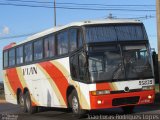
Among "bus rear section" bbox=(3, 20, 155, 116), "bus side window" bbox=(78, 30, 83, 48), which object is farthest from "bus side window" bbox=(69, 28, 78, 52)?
"bus side window" bbox=(78, 30, 83, 48)

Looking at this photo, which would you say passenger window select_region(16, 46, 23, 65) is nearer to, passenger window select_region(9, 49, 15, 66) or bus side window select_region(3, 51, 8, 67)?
passenger window select_region(9, 49, 15, 66)

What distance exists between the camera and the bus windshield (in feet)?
50.9

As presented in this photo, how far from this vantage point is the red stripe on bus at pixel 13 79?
23655mm

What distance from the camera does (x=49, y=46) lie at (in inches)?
746

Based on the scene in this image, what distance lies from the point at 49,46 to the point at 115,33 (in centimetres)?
373

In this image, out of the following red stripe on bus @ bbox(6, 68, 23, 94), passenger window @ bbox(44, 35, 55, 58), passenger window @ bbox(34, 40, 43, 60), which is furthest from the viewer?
red stripe on bus @ bbox(6, 68, 23, 94)

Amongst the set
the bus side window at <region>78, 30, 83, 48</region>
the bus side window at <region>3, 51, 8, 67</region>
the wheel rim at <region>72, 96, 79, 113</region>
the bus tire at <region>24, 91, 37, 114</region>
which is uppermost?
the bus side window at <region>78, 30, 83, 48</region>

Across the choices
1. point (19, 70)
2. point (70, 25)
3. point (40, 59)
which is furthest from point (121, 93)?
point (19, 70)

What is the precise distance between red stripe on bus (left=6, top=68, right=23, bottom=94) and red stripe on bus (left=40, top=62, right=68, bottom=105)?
4.33 meters

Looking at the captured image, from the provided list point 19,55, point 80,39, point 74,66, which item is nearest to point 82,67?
point 74,66

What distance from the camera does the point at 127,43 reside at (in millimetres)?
16031

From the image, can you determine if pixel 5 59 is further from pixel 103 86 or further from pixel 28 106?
pixel 103 86

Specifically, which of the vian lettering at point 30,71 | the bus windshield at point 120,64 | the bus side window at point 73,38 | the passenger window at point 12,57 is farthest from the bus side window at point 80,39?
the passenger window at point 12,57

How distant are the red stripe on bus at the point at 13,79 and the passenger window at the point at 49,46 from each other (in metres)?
4.52
